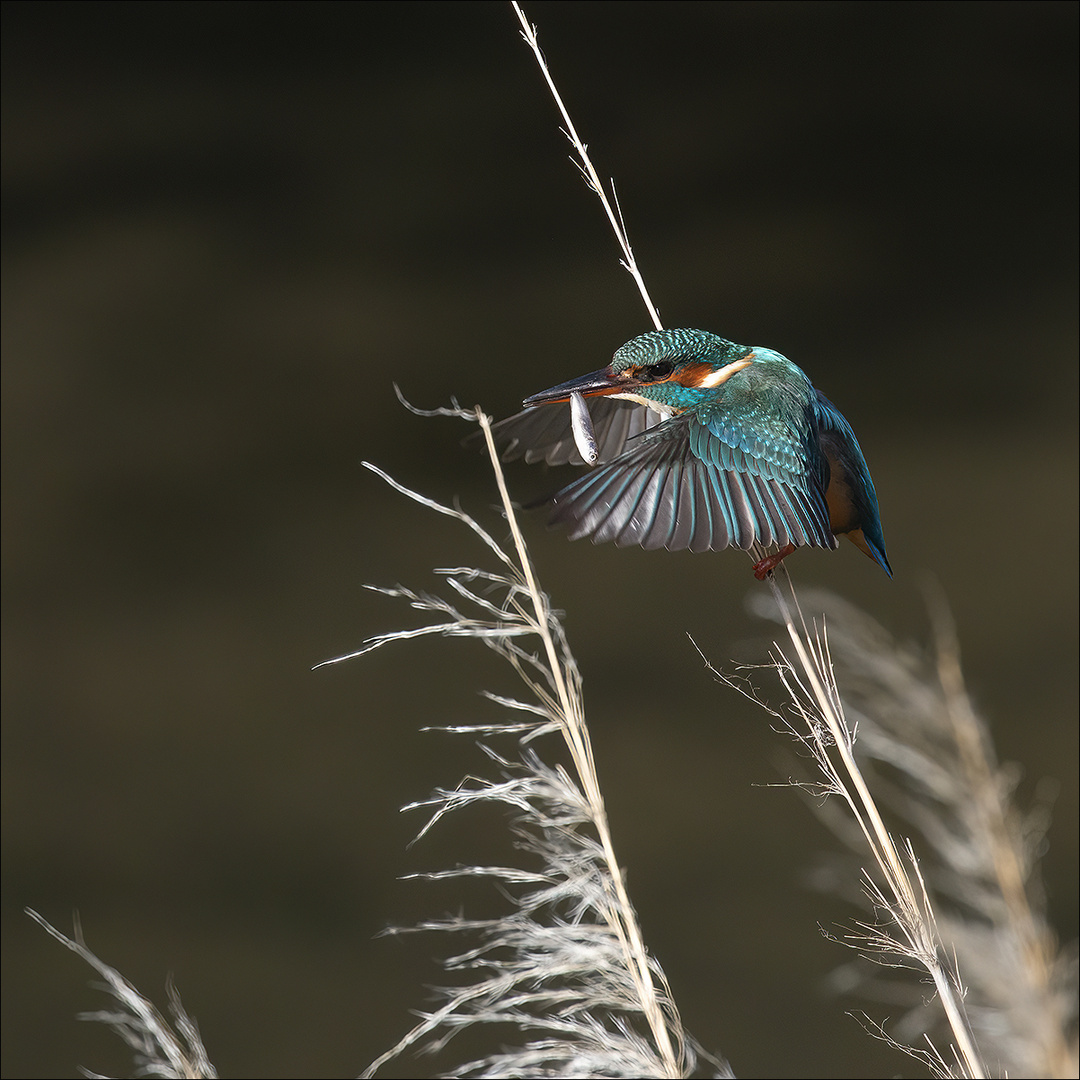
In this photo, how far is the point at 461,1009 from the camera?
634mm

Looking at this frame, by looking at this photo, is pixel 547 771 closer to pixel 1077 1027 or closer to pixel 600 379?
pixel 1077 1027

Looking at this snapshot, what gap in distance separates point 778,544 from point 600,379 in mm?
203

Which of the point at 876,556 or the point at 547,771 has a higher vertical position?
the point at 547,771

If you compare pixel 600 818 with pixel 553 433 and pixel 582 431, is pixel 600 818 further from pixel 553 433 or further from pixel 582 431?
pixel 553 433

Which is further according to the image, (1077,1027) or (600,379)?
(600,379)

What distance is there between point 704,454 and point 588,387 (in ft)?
0.36

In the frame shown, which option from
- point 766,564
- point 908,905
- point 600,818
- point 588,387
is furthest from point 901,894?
point 588,387

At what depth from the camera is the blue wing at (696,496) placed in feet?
2.40

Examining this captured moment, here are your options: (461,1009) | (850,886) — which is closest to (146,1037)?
(461,1009)

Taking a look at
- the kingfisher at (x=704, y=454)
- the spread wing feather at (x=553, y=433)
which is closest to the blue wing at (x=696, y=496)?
the kingfisher at (x=704, y=454)

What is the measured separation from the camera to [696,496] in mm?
772


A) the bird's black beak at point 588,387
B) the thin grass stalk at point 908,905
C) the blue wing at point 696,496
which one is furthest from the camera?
the bird's black beak at point 588,387

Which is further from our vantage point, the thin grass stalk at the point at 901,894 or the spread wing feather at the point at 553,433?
the spread wing feather at the point at 553,433

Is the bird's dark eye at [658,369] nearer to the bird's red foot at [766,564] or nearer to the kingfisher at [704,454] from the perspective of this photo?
the kingfisher at [704,454]
